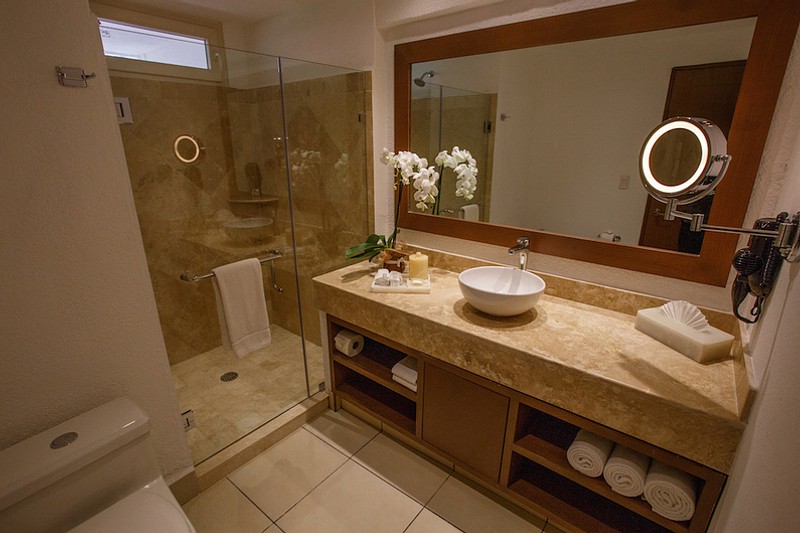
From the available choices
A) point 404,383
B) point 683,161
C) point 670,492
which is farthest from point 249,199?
point 670,492

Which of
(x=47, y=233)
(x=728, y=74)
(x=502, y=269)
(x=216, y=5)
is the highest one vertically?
(x=216, y=5)

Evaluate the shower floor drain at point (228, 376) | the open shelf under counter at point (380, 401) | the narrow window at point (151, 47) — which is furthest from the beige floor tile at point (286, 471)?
the narrow window at point (151, 47)

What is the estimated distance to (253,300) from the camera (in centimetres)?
202

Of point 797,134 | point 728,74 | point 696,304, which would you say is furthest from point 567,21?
point 696,304

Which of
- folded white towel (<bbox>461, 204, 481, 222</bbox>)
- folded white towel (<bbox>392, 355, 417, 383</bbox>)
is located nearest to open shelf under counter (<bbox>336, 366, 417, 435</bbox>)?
folded white towel (<bbox>392, 355, 417, 383</bbox>)

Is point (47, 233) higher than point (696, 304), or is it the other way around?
point (47, 233)

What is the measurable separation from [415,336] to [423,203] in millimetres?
726

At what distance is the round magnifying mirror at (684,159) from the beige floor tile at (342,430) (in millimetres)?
1723

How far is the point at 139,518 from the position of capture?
3.61ft

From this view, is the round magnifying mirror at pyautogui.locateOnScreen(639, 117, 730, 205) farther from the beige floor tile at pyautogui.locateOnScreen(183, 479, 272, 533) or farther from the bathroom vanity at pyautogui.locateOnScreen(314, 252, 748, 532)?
the beige floor tile at pyautogui.locateOnScreen(183, 479, 272, 533)

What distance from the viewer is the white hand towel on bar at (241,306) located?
1.92 m

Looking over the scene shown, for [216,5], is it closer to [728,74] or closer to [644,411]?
[728,74]

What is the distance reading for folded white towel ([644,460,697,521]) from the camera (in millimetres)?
1106

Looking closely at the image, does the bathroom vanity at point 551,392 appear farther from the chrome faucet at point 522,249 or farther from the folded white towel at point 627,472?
the chrome faucet at point 522,249
